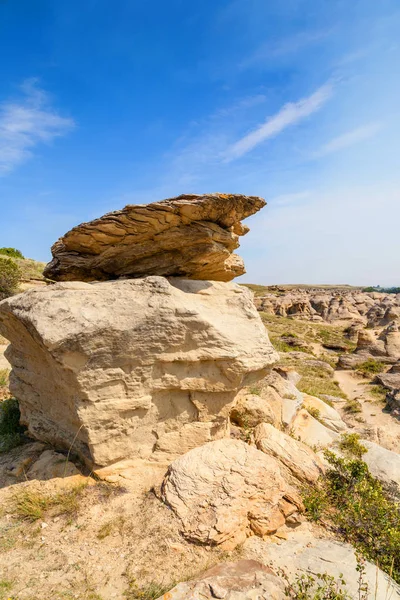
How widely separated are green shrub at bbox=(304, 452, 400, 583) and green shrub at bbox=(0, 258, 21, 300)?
65.3 feet

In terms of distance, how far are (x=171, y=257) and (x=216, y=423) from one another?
374cm

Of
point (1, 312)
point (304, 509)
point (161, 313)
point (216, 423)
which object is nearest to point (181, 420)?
point (216, 423)

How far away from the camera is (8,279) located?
20672 millimetres

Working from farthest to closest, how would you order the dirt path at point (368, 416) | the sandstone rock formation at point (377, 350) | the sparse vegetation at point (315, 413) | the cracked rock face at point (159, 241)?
the sandstone rock formation at point (377, 350) → the dirt path at point (368, 416) → the sparse vegetation at point (315, 413) → the cracked rock face at point (159, 241)

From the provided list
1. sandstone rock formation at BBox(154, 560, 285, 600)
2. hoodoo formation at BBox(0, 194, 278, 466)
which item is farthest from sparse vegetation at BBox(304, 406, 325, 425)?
sandstone rock formation at BBox(154, 560, 285, 600)

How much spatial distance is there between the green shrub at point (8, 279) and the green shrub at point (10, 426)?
13.4 meters

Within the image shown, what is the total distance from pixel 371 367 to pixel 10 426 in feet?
86.9

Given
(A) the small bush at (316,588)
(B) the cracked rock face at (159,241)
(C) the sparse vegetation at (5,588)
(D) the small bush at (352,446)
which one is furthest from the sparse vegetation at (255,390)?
(C) the sparse vegetation at (5,588)

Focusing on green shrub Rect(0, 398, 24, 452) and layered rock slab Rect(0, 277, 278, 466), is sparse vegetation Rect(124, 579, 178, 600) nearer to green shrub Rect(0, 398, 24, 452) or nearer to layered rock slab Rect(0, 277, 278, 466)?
layered rock slab Rect(0, 277, 278, 466)

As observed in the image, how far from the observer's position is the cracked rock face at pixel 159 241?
21.5 feet

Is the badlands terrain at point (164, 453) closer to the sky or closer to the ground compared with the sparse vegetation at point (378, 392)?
closer to the sky

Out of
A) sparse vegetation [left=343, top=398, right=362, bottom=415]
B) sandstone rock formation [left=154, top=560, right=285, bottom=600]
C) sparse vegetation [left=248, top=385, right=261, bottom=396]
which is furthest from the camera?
sparse vegetation [left=343, top=398, right=362, bottom=415]

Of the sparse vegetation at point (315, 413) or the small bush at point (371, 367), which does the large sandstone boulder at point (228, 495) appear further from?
the small bush at point (371, 367)

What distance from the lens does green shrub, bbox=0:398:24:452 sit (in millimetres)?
7430
